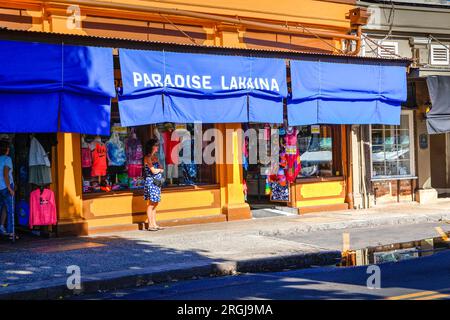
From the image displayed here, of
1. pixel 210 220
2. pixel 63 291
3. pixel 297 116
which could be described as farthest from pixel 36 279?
pixel 297 116

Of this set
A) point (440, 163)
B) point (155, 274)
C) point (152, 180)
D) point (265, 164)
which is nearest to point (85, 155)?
point (152, 180)

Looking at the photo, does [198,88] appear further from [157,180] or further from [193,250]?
[193,250]

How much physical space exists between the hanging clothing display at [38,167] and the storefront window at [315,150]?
22.6ft

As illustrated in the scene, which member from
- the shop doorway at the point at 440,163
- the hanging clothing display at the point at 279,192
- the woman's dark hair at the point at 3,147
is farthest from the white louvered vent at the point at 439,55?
the woman's dark hair at the point at 3,147

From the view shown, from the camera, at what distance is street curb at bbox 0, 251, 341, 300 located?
7.98 meters

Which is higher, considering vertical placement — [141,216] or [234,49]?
[234,49]

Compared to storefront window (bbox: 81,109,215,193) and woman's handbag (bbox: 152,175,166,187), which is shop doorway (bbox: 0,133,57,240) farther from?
woman's handbag (bbox: 152,175,166,187)

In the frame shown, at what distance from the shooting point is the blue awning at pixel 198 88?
12.5 m

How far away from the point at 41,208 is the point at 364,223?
279 inches

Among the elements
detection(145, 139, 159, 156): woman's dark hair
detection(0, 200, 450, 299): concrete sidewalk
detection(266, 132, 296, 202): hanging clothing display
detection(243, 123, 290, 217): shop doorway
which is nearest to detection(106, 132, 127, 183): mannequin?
detection(145, 139, 159, 156): woman's dark hair
